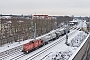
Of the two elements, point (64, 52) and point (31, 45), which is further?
point (31, 45)

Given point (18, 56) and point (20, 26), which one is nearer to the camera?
point (18, 56)

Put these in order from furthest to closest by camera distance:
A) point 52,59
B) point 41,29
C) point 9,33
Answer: point 41,29, point 9,33, point 52,59

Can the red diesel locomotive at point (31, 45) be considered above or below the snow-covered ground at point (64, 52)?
above

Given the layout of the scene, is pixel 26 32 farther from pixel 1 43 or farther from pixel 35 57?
pixel 35 57

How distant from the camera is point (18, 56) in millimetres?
29031

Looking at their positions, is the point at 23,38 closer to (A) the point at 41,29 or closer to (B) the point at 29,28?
(B) the point at 29,28

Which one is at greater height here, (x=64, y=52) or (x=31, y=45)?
(x=31, y=45)

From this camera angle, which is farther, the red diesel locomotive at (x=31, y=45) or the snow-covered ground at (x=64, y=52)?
the red diesel locomotive at (x=31, y=45)

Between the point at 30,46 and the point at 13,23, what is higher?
the point at 13,23

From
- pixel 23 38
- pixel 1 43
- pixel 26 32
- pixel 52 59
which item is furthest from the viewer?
pixel 26 32

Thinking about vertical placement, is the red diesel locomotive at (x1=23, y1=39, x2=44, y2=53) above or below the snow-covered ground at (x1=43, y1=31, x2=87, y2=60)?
above

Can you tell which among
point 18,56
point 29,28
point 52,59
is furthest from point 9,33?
point 52,59

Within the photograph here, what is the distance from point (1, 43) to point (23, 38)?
33.6 feet

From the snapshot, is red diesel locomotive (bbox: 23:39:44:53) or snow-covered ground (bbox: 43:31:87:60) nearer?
snow-covered ground (bbox: 43:31:87:60)
